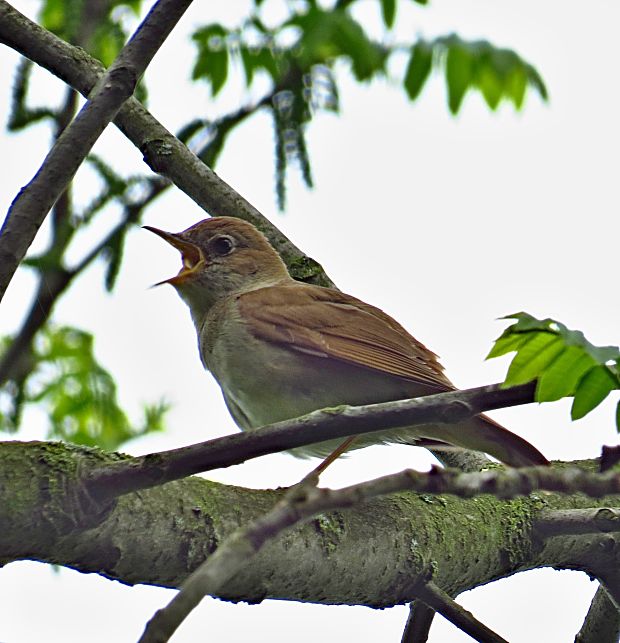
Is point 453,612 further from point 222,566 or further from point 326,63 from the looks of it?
point 326,63

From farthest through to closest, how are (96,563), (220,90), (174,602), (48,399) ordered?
(48,399), (220,90), (96,563), (174,602)

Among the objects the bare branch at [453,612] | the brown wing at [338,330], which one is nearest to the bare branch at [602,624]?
the bare branch at [453,612]

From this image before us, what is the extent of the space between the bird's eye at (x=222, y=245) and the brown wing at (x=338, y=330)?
596mm

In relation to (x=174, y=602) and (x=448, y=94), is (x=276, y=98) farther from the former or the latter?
(x=174, y=602)

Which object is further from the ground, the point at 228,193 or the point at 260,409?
the point at 228,193

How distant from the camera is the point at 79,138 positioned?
11.4ft

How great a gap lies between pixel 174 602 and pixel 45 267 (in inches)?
140

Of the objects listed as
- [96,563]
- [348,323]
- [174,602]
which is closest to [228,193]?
[348,323]

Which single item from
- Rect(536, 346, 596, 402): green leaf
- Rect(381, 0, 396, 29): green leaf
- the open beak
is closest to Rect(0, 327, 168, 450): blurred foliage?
the open beak

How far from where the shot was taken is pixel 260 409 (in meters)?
4.81

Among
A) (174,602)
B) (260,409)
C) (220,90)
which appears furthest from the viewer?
(220,90)

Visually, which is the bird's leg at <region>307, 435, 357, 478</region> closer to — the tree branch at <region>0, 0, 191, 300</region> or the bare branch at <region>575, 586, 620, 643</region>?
the bare branch at <region>575, 586, 620, 643</region>

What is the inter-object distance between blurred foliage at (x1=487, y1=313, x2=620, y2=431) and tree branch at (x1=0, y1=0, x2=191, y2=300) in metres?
1.45

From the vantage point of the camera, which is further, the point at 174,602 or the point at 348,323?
the point at 348,323
